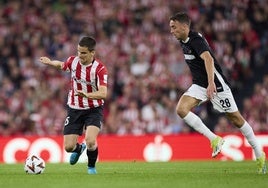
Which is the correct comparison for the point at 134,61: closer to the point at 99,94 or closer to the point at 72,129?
the point at 72,129

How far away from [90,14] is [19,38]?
2.32m

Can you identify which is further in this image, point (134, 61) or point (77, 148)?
point (134, 61)

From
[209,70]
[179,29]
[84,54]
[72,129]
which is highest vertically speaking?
[179,29]

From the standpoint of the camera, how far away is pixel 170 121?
20562 mm

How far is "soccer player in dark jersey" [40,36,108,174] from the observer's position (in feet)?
39.7

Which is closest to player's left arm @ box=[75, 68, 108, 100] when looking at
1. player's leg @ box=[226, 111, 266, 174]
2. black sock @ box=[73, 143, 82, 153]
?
black sock @ box=[73, 143, 82, 153]

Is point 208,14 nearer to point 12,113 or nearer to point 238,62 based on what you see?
point 238,62

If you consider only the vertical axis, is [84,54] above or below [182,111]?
above

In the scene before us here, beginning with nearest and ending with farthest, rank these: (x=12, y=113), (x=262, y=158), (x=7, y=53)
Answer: (x=262, y=158) < (x=12, y=113) < (x=7, y=53)

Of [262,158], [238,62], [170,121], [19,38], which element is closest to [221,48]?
[238,62]

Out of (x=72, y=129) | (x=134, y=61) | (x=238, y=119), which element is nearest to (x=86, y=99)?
(x=72, y=129)

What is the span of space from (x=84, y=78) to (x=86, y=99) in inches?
14.0

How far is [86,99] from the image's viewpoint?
12531mm

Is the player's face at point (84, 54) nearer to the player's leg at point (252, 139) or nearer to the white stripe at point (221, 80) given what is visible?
the white stripe at point (221, 80)
